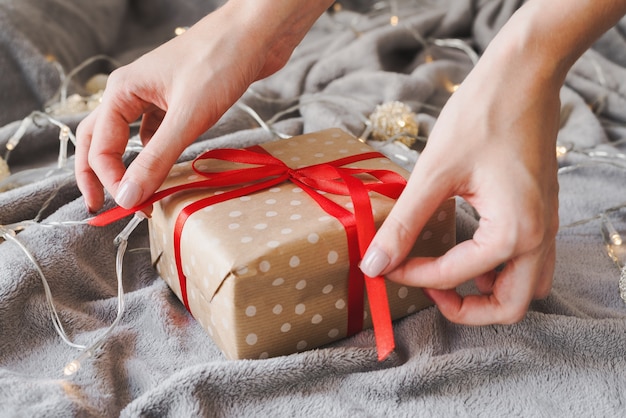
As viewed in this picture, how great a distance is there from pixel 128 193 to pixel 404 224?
299 mm

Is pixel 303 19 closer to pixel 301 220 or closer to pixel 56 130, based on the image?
pixel 301 220

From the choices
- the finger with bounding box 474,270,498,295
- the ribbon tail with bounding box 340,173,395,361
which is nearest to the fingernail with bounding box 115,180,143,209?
the ribbon tail with bounding box 340,173,395,361

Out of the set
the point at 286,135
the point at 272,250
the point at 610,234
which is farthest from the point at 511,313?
the point at 286,135

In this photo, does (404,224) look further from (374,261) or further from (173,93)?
(173,93)

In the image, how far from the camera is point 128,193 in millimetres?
741

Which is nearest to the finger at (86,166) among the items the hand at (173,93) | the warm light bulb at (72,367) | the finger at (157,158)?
the hand at (173,93)

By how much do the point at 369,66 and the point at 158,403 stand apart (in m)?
0.87

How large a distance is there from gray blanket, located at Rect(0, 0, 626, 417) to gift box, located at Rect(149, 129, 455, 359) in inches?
1.3

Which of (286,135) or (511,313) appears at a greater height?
(511,313)

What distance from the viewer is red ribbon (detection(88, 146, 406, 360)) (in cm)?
69

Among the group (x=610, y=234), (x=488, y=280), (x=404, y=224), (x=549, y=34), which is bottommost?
(x=610, y=234)

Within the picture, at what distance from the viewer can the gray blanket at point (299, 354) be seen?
26.7 inches

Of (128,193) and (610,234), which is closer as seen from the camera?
(128,193)

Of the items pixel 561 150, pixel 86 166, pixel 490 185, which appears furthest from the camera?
pixel 561 150
